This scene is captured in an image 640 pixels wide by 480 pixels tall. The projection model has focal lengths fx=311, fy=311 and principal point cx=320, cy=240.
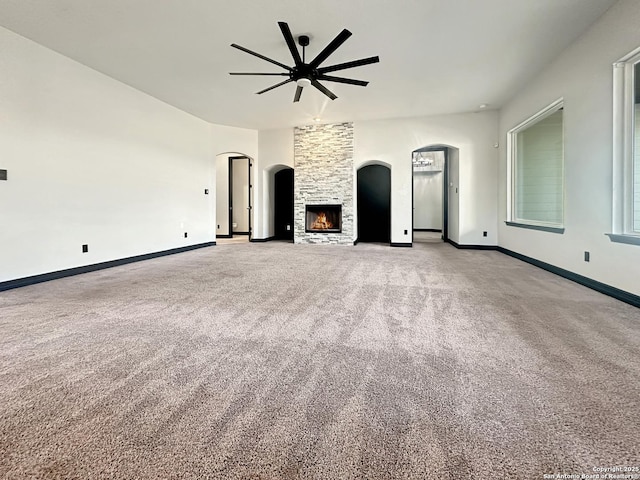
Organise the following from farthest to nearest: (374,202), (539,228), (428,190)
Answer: (428,190) → (374,202) → (539,228)

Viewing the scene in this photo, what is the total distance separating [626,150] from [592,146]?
0.49m

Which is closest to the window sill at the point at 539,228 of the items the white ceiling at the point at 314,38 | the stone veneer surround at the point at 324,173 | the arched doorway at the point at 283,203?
the white ceiling at the point at 314,38

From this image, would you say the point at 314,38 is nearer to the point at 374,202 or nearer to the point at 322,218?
the point at 322,218

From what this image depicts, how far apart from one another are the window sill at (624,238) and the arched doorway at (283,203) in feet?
24.2

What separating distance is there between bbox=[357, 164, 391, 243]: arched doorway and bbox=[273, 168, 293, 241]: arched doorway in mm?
2112

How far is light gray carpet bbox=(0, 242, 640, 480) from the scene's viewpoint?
3.51ft

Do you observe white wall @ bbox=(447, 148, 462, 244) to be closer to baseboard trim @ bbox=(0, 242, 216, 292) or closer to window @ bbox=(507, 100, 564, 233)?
window @ bbox=(507, 100, 564, 233)

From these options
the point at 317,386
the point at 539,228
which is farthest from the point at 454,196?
the point at 317,386

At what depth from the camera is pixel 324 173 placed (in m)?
7.87

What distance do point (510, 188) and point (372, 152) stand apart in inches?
121

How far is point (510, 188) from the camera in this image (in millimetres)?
6203

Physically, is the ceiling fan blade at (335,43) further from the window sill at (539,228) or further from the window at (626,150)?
the window sill at (539,228)

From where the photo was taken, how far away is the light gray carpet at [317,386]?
107cm

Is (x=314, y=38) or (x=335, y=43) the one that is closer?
(x=335, y=43)
